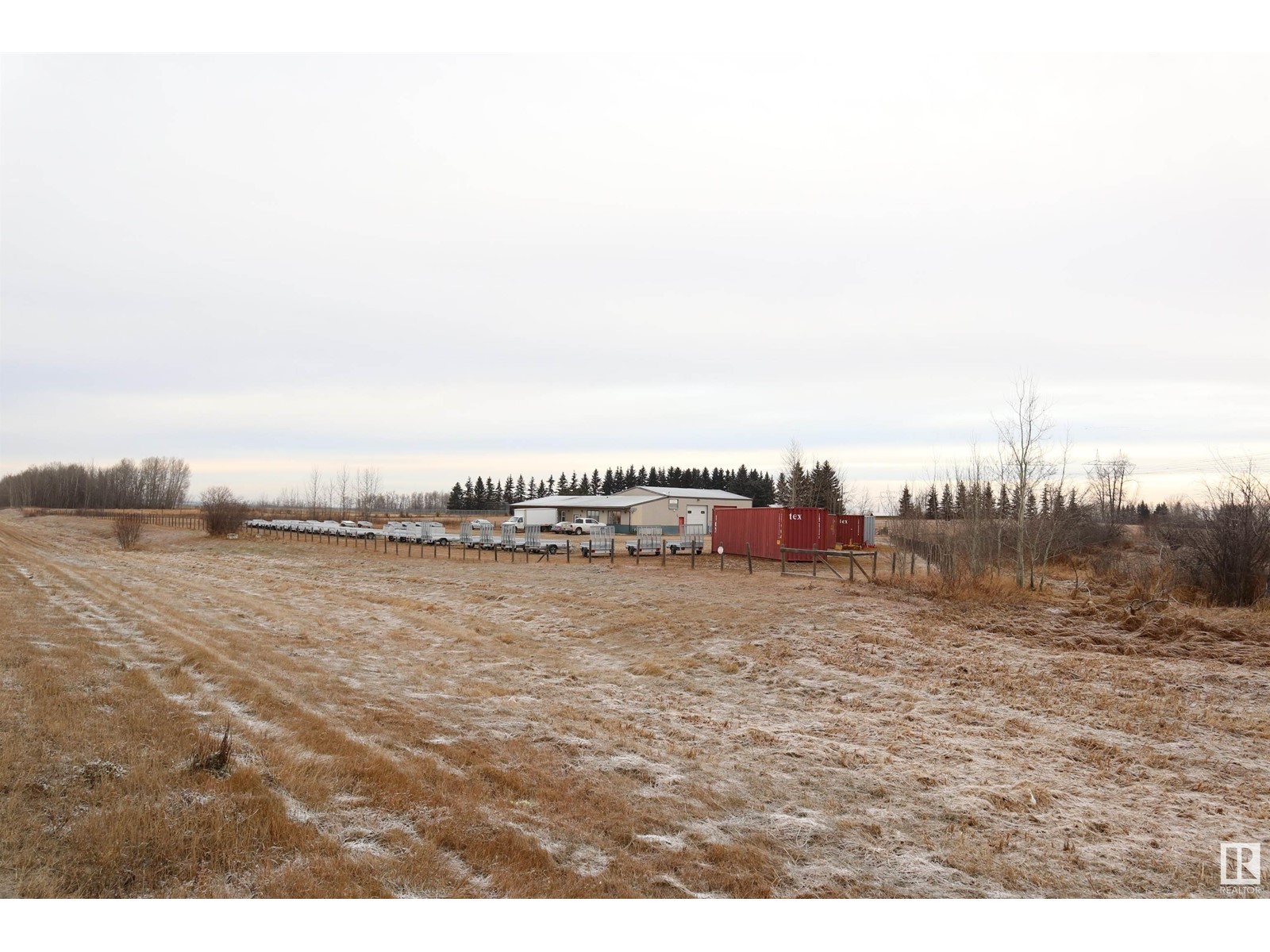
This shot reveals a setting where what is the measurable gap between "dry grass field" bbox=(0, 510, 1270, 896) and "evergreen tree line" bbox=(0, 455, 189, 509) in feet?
368

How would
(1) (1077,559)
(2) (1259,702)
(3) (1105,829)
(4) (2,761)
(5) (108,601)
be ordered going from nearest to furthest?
(4) (2,761), (3) (1105,829), (2) (1259,702), (5) (108,601), (1) (1077,559)

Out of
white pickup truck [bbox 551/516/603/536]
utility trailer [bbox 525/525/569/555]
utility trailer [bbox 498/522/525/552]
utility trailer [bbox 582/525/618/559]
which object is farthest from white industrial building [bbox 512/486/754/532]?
utility trailer [bbox 582/525/618/559]

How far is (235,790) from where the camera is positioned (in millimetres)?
5070

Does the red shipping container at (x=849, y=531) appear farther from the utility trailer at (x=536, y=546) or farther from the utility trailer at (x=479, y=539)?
the utility trailer at (x=479, y=539)

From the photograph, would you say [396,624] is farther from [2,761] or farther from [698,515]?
[698,515]

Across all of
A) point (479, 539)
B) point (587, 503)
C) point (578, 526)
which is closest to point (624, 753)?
point (479, 539)

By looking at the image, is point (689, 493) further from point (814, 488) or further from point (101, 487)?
point (101, 487)

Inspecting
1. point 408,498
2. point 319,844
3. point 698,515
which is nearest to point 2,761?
point 319,844

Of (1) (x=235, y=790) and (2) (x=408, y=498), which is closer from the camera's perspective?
(1) (x=235, y=790)

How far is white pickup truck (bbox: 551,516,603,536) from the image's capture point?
54781 mm

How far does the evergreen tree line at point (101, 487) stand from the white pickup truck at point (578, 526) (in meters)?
79.8

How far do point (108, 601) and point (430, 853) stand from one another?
12.8m

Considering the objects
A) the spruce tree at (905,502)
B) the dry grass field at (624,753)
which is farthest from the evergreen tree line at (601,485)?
the dry grass field at (624,753)

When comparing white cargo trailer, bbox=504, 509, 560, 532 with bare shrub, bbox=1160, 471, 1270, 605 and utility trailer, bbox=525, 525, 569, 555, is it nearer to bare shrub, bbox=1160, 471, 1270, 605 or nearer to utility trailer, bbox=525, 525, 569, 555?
utility trailer, bbox=525, 525, 569, 555
